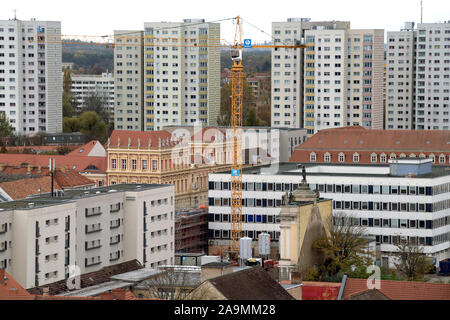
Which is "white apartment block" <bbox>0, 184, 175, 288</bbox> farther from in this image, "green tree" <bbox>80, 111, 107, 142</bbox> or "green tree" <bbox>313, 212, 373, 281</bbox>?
A: "green tree" <bbox>80, 111, 107, 142</bbox>

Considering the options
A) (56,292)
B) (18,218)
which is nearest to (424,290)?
(56,292)

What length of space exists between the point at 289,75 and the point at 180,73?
922 centimetres

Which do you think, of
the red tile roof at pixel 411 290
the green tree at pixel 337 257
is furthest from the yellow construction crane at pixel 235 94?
the red tile roof at pixel 411 290

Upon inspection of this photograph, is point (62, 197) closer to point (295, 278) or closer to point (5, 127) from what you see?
point (295, 278)

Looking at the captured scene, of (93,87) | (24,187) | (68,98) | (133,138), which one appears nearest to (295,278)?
(24,187)

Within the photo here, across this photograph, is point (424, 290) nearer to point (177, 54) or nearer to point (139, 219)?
point (139, 219)

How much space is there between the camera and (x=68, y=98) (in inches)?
4592

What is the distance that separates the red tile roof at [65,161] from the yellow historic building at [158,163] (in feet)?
5.63

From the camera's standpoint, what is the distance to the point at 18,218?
3161cm

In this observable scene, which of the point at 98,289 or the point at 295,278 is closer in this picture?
the point at 98,289

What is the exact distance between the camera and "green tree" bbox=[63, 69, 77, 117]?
359 ft

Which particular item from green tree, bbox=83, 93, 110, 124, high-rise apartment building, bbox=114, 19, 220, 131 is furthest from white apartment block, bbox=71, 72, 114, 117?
high-rise apartment building, bbox=114, 19, 220, 131
